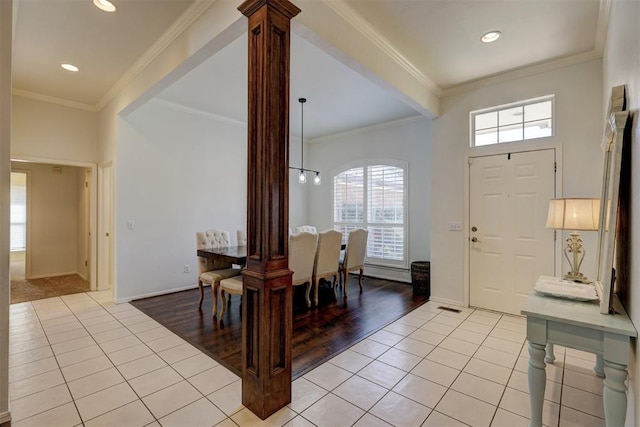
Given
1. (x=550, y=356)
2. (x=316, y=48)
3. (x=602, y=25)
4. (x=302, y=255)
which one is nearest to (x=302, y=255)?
(x=302, y=255)

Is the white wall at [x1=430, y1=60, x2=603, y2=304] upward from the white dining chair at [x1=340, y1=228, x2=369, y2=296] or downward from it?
upward

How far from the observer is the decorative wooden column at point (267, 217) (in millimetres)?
1888

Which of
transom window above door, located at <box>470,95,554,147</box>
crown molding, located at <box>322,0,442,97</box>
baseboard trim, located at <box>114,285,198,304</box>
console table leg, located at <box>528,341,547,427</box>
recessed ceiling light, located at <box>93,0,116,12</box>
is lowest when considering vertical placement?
baseboard trim, located at <box>114,285,198,304</box>

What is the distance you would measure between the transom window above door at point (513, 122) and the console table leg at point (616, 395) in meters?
2.92

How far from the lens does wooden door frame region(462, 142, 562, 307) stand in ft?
11.0

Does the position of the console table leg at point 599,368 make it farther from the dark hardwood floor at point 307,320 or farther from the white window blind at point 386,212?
the white window blind at point 386,212

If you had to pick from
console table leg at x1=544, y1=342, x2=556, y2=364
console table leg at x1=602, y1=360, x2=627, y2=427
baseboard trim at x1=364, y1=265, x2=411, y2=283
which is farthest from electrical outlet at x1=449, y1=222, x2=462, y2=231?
console table leg at x1=602, y1=360, x2=627, y2=427

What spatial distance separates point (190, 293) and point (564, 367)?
471cm

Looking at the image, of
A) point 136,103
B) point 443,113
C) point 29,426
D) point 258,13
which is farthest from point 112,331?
point 443,113

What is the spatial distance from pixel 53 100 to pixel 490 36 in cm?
589

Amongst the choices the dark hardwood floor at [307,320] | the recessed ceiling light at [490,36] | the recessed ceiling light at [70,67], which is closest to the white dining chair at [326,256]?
the dark hardwood floor at [307,320]

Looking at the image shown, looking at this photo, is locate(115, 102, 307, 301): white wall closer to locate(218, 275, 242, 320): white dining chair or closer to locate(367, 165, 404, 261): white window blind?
locate(218, 275, 242, 320): white dining chair

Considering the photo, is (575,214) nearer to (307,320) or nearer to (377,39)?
(377,39)

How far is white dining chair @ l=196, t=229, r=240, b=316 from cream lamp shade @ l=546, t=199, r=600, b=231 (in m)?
3.46
